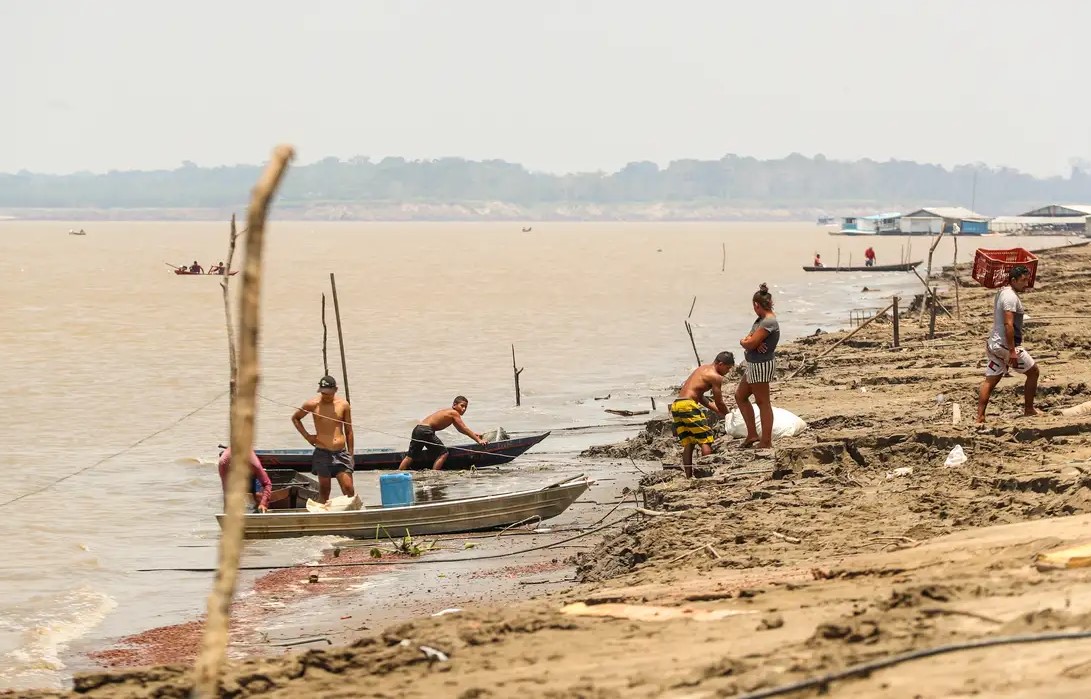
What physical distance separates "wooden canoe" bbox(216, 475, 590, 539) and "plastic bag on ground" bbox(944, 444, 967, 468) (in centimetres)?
406

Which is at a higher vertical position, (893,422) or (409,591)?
(893,422)

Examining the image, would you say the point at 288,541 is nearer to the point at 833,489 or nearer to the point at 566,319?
the point at 833,489

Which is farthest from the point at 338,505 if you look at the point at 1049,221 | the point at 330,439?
the point at 1049,221

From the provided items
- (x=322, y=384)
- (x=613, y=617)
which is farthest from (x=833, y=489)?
(x=322, y=384)

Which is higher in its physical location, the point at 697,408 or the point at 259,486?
the point at 697,408

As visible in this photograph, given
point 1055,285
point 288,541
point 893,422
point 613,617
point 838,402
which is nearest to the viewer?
point 613,617

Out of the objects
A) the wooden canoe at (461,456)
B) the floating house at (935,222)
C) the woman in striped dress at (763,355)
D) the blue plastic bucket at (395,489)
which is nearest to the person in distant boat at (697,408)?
the woman in striped dress at (763,355)

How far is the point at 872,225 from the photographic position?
135 m

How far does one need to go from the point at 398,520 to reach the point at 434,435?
4.17 meters

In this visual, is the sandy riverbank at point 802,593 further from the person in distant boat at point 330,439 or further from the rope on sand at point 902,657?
the person in distant boat at point 330,439

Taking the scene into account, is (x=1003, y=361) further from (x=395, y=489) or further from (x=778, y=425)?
(x=395, y=489)

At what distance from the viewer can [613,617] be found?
23.4 feet

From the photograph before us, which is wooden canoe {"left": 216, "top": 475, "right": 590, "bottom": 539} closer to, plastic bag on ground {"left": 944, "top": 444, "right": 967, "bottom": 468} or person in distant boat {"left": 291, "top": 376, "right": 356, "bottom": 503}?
person in distant boat {"left": 291, "top": 376, "right": 356, "bottom": 503}

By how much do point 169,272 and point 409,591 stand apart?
80.0 m
